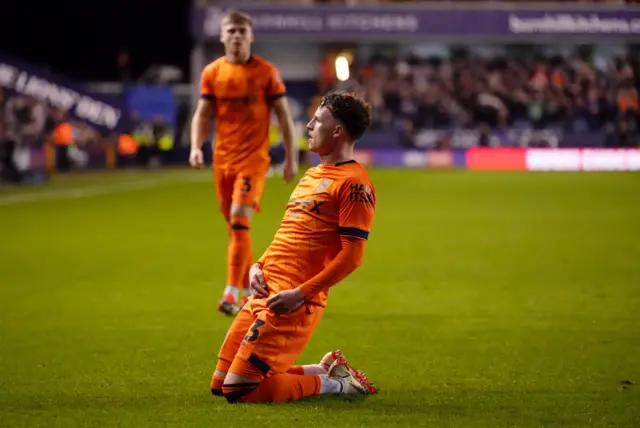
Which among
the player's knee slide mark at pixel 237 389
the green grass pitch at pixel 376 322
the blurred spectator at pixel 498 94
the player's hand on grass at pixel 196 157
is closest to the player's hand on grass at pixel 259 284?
the player's knee slide mark at pixel 237 389

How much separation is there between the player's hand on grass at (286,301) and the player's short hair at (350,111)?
0.90 m

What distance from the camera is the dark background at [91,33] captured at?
154ft

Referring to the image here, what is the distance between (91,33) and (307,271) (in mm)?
43810

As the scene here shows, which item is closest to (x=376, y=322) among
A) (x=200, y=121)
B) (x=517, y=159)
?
(x=200, y=121)

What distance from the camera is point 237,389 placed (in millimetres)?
5492

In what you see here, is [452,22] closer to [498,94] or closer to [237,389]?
[498,94]

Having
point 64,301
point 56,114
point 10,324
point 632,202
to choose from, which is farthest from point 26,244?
point 56,114

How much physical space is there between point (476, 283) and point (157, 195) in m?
13.4

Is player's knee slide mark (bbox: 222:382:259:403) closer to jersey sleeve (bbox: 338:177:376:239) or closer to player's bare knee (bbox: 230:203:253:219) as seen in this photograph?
jersey sleeve (bbox: 338:177:376:239)

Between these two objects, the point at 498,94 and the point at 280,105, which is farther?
the point at 498,94

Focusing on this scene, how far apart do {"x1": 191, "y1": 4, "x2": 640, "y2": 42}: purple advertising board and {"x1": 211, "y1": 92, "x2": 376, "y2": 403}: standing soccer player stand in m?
36.0

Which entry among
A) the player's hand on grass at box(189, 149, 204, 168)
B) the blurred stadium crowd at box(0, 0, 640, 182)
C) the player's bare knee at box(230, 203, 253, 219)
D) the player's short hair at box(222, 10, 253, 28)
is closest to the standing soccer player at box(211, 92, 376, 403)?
the player's bare knee at box(230, 203, 253, 219)

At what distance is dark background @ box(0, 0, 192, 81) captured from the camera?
46.9 m

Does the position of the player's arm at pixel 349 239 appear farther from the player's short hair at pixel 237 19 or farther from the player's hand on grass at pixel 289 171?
the player's short hair at pixel 237 19
